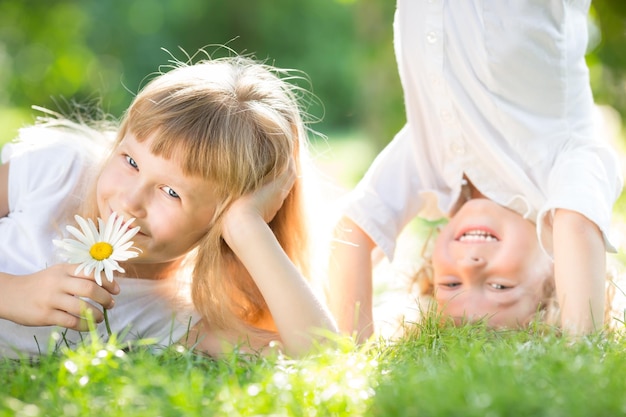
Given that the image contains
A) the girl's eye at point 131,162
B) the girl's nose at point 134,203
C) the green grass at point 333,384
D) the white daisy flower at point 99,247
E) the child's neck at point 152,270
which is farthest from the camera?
the child's neck at point 152,270

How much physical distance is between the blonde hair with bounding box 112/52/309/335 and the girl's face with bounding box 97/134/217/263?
0.10ft

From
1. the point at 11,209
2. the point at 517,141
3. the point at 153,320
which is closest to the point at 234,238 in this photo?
the point at 153,320

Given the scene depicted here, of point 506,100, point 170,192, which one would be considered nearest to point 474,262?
point 506,100

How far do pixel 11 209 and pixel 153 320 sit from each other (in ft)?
1.90

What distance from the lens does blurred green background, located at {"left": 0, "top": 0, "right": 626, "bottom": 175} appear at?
303 inches

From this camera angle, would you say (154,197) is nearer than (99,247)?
No

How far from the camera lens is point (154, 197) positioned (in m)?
2.34

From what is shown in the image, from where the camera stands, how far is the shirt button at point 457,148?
2.93m

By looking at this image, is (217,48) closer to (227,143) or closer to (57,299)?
(227,143)

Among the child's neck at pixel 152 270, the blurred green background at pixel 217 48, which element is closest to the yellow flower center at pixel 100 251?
the child's neck at pixel 152 270

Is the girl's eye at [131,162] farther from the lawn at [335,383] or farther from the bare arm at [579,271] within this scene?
the bare arm at [579,271]

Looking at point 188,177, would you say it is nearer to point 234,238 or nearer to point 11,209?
point 234,238

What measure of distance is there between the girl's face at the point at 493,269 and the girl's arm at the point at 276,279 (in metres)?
0.55

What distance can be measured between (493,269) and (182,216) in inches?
40.7
